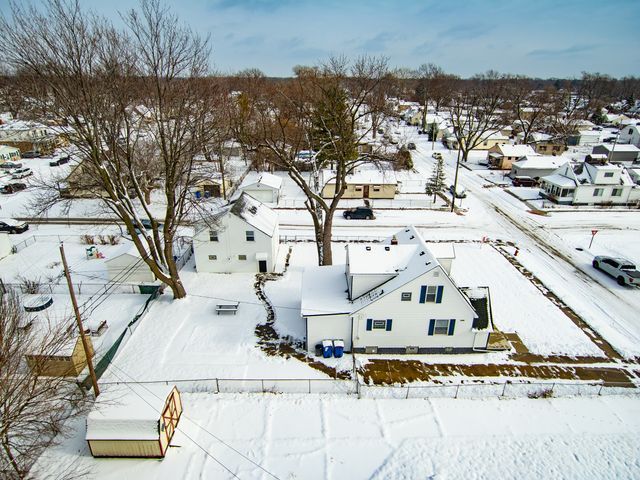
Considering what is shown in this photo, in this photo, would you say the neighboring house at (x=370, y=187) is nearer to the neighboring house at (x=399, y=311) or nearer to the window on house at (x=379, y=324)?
the neighboring house at (x=399, y=311)

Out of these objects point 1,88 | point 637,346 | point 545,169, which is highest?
point 1,88

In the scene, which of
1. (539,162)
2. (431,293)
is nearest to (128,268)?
(431,293)

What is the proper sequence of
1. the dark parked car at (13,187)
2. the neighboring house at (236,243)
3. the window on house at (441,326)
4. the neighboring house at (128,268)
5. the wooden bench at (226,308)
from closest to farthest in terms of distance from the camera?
the window on house at (441,326) → the wooden bench at (226,308) → the neighboring house at (128,268) → the neighboring house at (236,243) → the dark parked car at (13,187)

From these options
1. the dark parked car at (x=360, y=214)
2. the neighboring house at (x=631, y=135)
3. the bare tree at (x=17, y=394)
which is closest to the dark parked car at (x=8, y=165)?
the dark parked car at (x=360, y=214)

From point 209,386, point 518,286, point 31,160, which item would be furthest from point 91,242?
point 31,160

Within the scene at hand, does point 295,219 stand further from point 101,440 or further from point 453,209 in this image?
point 101,440

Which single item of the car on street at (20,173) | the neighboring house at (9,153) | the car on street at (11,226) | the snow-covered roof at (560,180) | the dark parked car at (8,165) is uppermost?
the neighboring house at (9,153)

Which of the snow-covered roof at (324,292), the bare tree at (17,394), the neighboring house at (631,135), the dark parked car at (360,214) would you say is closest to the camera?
the bare tree at (17,394)
